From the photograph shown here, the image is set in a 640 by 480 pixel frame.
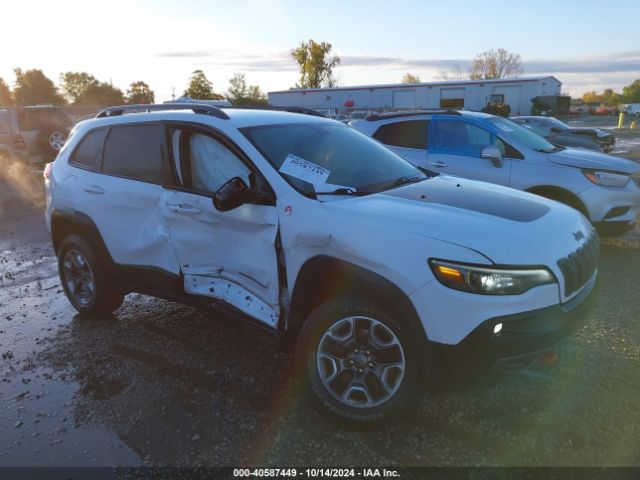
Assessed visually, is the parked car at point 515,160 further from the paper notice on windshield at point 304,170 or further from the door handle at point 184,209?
the door handle at point 184,209

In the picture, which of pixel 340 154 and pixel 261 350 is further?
pixel 261 350

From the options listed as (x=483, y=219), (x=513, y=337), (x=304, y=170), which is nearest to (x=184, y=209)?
(x=304, y=170)

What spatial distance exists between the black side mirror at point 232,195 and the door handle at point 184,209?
0.42m

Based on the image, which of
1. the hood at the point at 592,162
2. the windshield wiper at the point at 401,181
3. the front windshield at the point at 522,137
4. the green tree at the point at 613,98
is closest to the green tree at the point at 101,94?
the front windshield at the point at 522,137

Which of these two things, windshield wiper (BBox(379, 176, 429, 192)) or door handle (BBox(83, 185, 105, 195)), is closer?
windshield wiper (BBox(379, 176, 429, 192))

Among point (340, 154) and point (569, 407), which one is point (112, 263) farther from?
point (569, 407)

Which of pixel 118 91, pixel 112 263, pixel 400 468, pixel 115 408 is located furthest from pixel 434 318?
pixel 118 91

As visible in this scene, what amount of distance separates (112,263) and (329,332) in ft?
7.55

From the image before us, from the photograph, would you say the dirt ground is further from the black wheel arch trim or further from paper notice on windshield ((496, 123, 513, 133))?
paper notice on windshield ((496, 123, 513, 133))

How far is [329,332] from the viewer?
275 centimetres

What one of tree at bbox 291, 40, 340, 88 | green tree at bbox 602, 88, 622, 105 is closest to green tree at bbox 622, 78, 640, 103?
green tree at bbox 602, 88, 622, 105

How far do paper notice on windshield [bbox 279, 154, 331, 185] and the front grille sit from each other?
4.83 ft

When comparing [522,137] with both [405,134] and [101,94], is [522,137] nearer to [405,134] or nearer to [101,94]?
[405,134]

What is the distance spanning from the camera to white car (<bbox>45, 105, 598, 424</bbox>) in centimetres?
238
